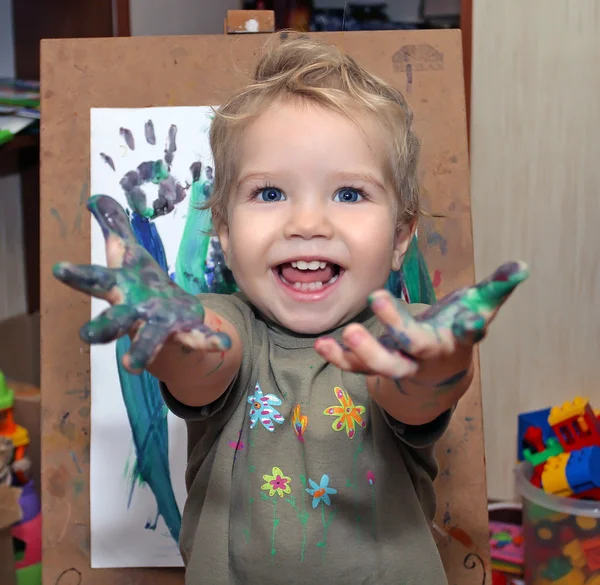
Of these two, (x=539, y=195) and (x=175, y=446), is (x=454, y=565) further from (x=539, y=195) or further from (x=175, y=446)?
(x=539, y=195)

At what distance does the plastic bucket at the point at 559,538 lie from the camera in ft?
5.00

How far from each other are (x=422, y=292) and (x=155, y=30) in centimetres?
120

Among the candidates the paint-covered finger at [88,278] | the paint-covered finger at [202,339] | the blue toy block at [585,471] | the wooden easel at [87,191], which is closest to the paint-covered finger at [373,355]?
the paint-covered finger at [202,339]

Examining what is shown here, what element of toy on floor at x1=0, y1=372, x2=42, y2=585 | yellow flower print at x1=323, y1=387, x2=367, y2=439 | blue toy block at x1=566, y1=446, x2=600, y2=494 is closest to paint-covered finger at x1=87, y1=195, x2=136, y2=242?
yellow flower print at x1=323, y1=387, x2=367, y2=439

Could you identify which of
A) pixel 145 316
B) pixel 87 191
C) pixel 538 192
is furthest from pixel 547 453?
pixel 145 316

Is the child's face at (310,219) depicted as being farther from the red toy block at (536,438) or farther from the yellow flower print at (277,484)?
the red toy block at (536,438)

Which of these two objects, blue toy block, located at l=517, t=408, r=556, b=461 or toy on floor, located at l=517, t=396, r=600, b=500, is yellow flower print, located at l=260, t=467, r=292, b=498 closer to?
toy on floor, located at l=517, t=396, r=600, b=500

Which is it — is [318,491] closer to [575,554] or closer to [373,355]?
[373,355]

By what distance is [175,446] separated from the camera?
1.43 m

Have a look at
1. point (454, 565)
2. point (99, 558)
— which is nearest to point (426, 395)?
point (454, 565)

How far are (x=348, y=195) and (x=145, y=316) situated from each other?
0.36m

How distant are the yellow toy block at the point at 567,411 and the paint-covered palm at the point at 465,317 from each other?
1115 millimetres

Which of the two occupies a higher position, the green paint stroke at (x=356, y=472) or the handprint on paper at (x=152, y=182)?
the handprint on paper at (x=152, y=182)

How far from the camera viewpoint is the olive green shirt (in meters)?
0.96
